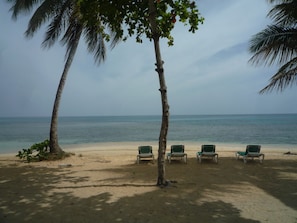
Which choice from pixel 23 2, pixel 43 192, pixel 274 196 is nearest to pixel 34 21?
pixel 23 2

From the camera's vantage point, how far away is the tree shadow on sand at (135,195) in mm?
4453

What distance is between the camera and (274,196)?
5621 mm

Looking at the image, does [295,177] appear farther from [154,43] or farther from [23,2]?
[23,2]

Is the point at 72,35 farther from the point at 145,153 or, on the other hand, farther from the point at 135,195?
the point at 135,195

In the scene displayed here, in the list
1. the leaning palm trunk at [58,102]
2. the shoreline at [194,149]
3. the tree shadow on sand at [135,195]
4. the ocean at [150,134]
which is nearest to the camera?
the tree shadow on sand at [135,195]

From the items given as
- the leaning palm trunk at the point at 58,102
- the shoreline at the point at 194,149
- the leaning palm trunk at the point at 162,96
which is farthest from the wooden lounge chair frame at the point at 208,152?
the leaning palm trunk at the point at 58,102

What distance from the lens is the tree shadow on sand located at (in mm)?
4453

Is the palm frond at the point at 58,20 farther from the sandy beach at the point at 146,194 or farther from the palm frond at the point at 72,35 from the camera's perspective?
the sandy beach at the point at 146,194

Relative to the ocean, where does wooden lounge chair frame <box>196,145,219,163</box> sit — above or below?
above

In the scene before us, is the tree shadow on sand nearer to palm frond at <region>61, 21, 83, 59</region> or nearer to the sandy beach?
the sandy beach

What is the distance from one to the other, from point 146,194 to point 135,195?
0.92 ft

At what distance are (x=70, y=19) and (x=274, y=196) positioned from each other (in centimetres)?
1151

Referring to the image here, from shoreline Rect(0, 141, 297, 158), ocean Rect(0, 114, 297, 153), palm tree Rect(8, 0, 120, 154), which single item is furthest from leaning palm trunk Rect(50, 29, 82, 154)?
ocean Rect(0, 114, 297, 153)

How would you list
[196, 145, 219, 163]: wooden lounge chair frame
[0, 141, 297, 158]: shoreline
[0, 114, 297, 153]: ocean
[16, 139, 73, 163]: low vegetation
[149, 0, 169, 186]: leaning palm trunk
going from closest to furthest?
1. [149, 0, 169, 186]: leaning palm trunk
2. [196, 145, 219, 163]: wooden lounge chair frame
3. [16, 139, 73, 163]: low vegetation
4. [0, 141, 297, 158]: shoreline
5. [0, 114, 297, 153]: ocean
